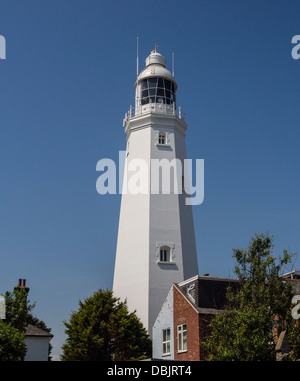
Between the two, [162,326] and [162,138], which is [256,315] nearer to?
[162,326]

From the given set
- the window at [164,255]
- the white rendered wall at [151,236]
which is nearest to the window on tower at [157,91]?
the white rendered wall at [151,236]

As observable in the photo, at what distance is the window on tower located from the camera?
169ft

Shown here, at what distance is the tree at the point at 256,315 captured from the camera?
21.7 m

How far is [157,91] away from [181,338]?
27.4 m

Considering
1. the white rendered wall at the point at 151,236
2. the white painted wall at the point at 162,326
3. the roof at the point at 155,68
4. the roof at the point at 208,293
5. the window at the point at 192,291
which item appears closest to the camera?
the roof at the point at 208,293

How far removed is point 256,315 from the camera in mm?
22250

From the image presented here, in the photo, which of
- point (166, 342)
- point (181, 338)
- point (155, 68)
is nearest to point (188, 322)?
point (181, 338)

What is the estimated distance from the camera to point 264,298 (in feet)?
76.5

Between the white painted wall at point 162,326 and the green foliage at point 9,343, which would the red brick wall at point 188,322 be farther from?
the green foliage at point 9,343

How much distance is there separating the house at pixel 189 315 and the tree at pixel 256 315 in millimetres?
4622

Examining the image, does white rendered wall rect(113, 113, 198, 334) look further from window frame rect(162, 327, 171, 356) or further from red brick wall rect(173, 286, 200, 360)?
red brick wall rect(173, 286, 200, 360)
